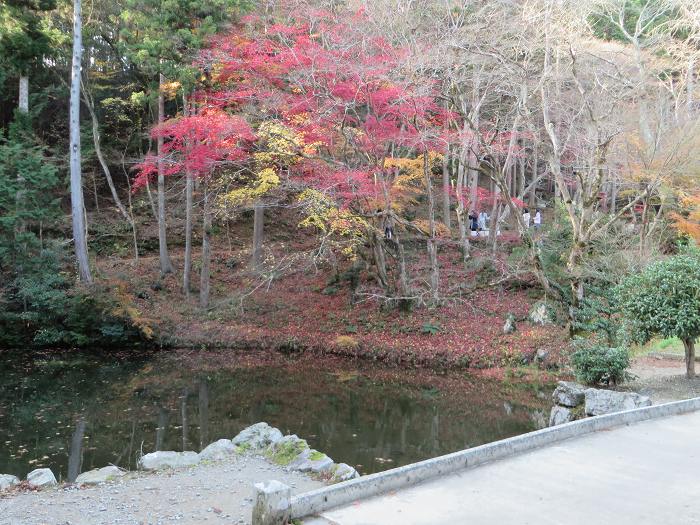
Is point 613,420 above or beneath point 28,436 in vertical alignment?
above

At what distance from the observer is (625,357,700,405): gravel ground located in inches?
369

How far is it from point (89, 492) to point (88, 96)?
2102cm

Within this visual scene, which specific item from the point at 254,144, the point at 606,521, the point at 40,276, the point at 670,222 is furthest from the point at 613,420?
the point at 40,276

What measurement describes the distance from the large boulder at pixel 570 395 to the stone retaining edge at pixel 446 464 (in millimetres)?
2085

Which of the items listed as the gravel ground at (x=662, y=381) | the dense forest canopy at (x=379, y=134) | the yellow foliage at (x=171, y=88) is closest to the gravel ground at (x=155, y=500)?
the gravel ground at (x=662, y=381)

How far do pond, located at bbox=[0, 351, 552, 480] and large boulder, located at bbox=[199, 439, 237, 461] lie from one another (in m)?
1.08

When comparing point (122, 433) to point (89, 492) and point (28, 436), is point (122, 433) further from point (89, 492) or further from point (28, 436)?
point (89, 492)

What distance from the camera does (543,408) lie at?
1141 cm

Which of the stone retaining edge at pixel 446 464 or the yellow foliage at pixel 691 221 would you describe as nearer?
the stone retaining edge at pixel 446 464

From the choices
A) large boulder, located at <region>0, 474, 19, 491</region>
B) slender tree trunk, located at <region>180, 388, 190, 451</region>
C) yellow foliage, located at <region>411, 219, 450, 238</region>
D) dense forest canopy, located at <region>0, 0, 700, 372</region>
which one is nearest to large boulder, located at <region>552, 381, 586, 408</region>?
dense forest canopy, located at <region>0, 0, 700, 372</region>

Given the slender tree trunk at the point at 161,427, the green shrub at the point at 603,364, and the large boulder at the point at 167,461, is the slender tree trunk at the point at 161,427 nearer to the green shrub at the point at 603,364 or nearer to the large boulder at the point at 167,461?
the large boulder at the point at 167,461

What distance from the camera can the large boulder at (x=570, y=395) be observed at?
9609mm

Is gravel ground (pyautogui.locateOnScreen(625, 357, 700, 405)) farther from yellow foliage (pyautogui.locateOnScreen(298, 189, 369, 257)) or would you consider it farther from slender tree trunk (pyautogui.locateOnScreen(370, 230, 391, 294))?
yellow foliage (pyautogui.locateOnScreen(298, 189, 369, 257))

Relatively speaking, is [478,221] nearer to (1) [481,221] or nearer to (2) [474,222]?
(1) [481,221]
